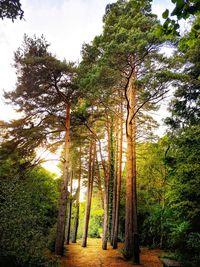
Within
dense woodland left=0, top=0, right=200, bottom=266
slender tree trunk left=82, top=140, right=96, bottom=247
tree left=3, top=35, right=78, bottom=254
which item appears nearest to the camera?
dense woodland left=0, top=0, right=200, bottom=266

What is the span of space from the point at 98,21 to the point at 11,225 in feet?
44.2

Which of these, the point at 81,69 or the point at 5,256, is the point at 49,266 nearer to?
the point at 5,256

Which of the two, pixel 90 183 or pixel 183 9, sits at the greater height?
pixel 90 183

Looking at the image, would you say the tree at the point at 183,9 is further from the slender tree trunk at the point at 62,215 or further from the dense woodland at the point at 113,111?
the slender tree trunk at the point at 62,215

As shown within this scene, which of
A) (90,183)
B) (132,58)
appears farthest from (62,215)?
(132,58)

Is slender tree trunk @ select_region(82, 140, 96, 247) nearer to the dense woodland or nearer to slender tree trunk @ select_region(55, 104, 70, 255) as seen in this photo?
the dense woodland

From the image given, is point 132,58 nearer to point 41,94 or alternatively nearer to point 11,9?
point 41,94

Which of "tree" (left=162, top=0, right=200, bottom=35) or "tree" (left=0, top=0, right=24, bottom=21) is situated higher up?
"tree" (left=0, top=0, right=24, bottom=21)

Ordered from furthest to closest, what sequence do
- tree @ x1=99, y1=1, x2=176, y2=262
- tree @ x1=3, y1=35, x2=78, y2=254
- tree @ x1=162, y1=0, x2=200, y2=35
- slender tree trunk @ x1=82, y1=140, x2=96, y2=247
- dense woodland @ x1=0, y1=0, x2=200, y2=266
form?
slender tree trunk @ x1=82, y1=140, x2=96, y2=247 < tree @ x1=3, y1=35, x2=78, y2=254 < tree @ x1=99, y1=1, x2=176, y2=262 < dense woodland @ x1=0, y1=0, x2=200, y2=266 < tree @ x1=162, y1=0, x2=200, y2=35

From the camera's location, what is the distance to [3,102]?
13.2 metres

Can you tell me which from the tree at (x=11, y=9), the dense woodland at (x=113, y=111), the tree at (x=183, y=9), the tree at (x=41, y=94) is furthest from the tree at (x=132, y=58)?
the tree at (x=183, y=9)

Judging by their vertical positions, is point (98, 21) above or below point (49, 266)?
above

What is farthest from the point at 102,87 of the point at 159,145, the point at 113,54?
→ the point at 159,145

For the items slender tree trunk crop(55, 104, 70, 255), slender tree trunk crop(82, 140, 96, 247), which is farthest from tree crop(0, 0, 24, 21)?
slender tree trunk crop(82, 140, 96, 247)
